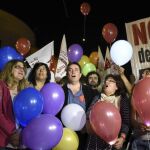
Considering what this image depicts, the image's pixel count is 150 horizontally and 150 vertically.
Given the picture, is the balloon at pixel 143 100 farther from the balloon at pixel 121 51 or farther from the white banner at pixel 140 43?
the white banner at pixel 140 43

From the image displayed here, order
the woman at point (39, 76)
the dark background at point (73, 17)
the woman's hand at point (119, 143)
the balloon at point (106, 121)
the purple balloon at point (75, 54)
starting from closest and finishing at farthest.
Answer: the balloon at point (106, 121) → the woman's hand at point (119, 143) → the woman at point (39, 76) → the purple balloon at point (75, 54) → the dark background at point (73, 17)

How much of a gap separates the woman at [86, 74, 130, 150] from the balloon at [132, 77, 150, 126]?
0.19m

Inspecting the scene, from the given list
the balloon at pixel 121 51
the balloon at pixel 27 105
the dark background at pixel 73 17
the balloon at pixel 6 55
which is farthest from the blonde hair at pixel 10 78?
the dark background at pixel 73 17

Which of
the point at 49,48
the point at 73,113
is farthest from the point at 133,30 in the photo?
the point at 73,113

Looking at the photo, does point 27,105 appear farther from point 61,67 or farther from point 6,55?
point 61,67

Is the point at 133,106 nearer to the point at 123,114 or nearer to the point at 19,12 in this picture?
the point at 123,114

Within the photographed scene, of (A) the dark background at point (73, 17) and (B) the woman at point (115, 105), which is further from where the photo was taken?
(A) the dark background at point (73, 17)

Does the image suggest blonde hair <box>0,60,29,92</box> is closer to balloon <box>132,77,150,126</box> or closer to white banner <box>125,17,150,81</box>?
balloon <box>132,77,150,126</box>

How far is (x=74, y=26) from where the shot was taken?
28.0 feet

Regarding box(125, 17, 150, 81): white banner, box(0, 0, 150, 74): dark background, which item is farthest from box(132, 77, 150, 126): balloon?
box(0, 0, 150, 74): dark background

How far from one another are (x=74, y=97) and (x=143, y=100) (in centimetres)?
77

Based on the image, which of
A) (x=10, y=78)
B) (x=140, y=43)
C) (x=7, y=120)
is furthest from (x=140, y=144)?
(x=140, y=43)

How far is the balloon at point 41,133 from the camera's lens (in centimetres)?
275

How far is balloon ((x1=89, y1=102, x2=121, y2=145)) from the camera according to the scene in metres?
2.85
